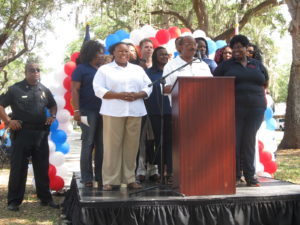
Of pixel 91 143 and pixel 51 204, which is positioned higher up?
pixel 91 143

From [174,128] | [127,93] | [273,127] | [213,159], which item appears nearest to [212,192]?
[213,159]

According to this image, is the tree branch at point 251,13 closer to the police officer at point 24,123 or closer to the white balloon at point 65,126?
the white balloon at point 65,126

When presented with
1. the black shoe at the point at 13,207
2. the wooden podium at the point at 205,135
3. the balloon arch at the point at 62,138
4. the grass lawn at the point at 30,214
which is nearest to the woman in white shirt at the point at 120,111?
the wooden podium at the point at 205,135

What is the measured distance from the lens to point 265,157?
23.0ft

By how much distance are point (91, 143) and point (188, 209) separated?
1.59 m

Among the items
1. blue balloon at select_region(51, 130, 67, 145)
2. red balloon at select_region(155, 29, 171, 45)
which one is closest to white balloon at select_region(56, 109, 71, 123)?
blue balloon at select_region(51, 130, 67, 145)

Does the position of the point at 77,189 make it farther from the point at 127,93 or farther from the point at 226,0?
the point at 226,0

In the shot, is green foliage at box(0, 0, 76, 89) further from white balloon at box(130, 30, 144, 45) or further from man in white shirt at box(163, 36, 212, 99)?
man in white shirt at box(163, 36, 212, 99)

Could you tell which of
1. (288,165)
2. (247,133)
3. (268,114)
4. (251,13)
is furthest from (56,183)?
(251,13)

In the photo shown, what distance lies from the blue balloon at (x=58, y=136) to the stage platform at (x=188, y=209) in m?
2.72

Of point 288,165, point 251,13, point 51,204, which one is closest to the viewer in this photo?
point 51,204

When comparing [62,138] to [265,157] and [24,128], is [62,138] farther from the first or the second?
[265,157]

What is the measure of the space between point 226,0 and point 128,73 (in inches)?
409

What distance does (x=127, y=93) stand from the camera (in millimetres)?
4570
